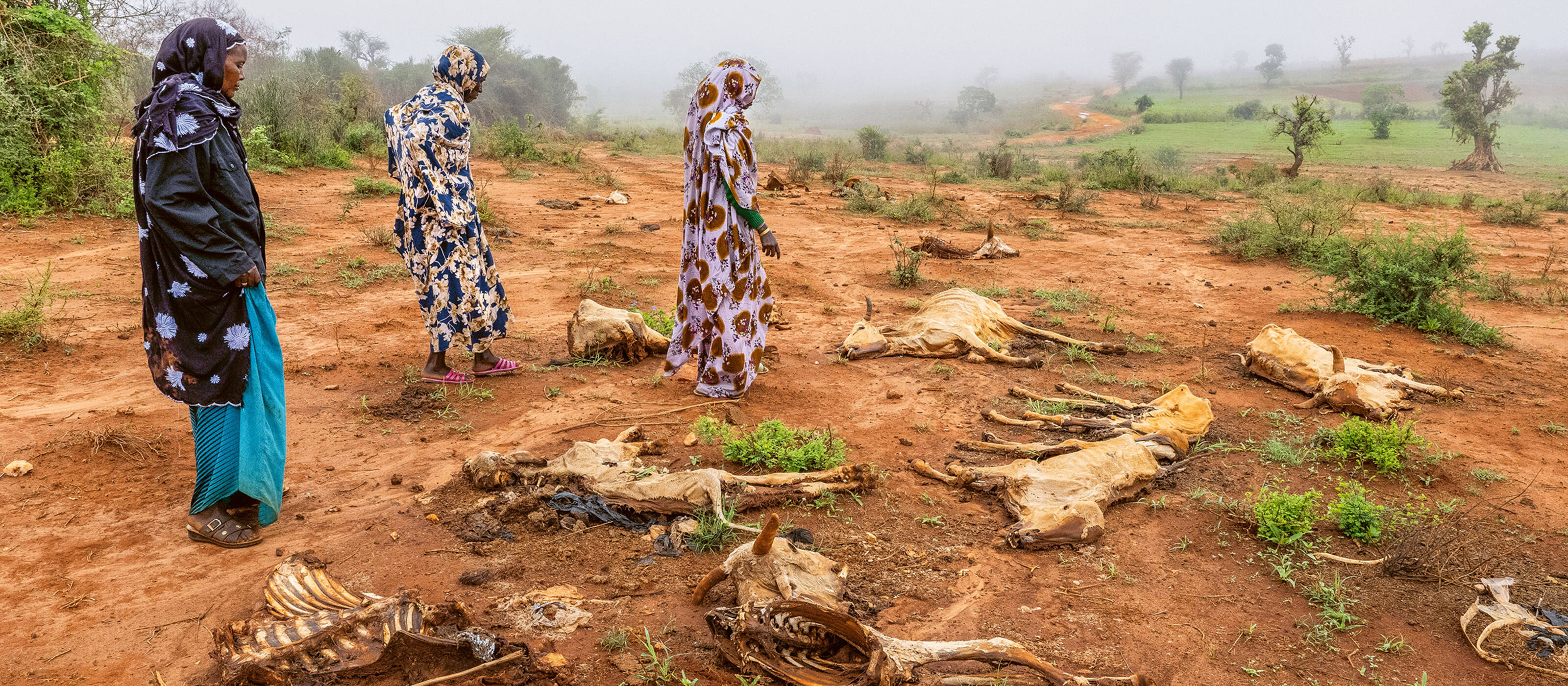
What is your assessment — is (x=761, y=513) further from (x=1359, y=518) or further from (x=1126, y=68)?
(x=1126, y=68)

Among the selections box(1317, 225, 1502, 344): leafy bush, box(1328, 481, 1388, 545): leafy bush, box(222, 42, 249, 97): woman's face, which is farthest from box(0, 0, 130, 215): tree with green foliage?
box(1317, 225, 1502, 344): leafy bush

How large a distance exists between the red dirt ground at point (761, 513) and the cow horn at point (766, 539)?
0.34 m

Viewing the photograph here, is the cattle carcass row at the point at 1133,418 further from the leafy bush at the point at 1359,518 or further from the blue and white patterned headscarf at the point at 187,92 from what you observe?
the blue and white patterned headscarf at the point at 187,92

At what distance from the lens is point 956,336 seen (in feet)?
18.9

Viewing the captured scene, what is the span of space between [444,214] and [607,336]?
50.1 inches

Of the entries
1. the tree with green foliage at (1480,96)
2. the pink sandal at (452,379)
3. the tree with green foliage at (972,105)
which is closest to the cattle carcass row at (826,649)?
the pink sandal at (452,379)

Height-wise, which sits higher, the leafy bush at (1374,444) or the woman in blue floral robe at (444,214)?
the woman in blue floral robe at (444,214)

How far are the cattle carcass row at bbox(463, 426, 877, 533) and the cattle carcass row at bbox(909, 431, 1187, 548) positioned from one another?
1.80 feet

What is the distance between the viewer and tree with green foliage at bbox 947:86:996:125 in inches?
1922

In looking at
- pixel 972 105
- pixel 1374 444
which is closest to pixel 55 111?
pixel 1374 444

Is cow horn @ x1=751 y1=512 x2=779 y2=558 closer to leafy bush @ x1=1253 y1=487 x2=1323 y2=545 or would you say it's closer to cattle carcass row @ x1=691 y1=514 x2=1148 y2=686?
cattle carcass row @ x1=691 y1=514 x2=1148 y2=686

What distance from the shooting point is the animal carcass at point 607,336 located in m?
5.52

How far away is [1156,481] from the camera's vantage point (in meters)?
3.89

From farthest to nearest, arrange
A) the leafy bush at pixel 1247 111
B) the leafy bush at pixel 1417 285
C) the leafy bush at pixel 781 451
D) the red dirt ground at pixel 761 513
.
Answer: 1. the leafy bush at pixel 1247 111
2. the leafy bush at pixel 1417 285
3. the leafy bush at pixel 781 451
4. the red dirt ground at pixel 761 513
